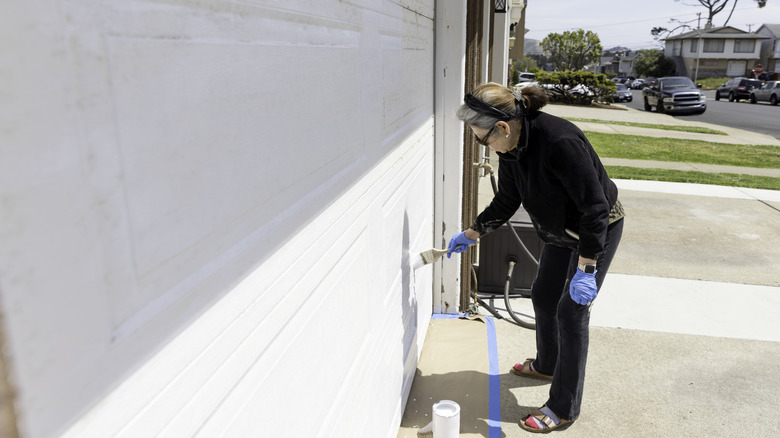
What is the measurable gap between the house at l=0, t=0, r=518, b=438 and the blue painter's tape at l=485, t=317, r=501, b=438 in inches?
48.2

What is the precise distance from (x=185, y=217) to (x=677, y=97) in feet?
92.6

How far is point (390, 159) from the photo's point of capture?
2.60m

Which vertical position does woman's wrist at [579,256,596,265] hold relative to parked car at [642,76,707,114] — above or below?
above

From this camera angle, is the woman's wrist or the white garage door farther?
the white garage door

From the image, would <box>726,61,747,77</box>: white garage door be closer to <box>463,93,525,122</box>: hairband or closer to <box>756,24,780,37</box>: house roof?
<box>756,24,780,37</box>: house roof

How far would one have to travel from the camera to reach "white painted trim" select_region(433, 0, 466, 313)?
3.82 metres

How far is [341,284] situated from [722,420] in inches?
100

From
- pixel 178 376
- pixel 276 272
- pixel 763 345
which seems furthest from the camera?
pixel 763 345

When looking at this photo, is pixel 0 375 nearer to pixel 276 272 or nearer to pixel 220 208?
pixel 220 208

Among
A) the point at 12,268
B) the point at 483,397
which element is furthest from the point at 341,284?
the point at 483,397

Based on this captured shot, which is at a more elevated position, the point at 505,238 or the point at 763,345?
the point at 505,238

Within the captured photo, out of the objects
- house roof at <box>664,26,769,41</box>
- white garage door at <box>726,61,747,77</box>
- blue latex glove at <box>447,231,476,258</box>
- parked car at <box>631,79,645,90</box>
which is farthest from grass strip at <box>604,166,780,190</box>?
white garage door at <box>726,61,747,77</box>

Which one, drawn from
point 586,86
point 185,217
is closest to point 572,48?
point 586,86

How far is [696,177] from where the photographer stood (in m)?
9.90
